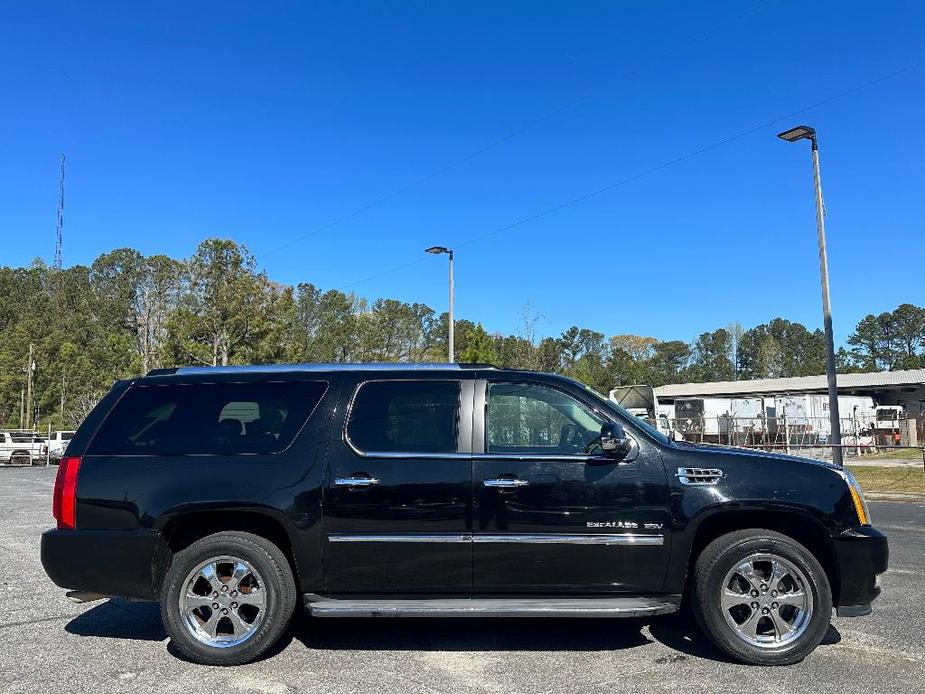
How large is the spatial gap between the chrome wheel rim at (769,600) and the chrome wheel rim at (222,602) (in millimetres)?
2977

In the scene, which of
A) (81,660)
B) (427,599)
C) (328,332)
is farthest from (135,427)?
(328,332)

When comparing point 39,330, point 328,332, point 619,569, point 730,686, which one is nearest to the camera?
point 730,686

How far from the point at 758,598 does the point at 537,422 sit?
69.5 inches

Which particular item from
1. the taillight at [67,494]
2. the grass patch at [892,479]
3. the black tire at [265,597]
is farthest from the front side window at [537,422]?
the grass patch at [892,479]

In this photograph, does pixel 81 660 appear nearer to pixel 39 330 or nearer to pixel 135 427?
pixel 135 427

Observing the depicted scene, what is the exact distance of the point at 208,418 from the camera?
506 centimetres

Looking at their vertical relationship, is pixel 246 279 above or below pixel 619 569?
above

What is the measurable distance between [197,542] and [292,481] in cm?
76

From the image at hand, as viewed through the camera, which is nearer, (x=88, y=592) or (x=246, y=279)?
(x=88, y=592)

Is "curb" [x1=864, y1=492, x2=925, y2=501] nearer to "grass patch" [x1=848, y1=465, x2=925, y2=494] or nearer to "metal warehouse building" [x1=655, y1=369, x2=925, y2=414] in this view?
"grass patch" [x1=848, y1=465, x2=925, y2=494]

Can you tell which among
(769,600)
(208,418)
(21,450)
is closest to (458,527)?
(208,418)

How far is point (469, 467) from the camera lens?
476 cm

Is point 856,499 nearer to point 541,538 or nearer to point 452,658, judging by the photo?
point 541,538

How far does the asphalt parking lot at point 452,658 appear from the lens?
4.34m
